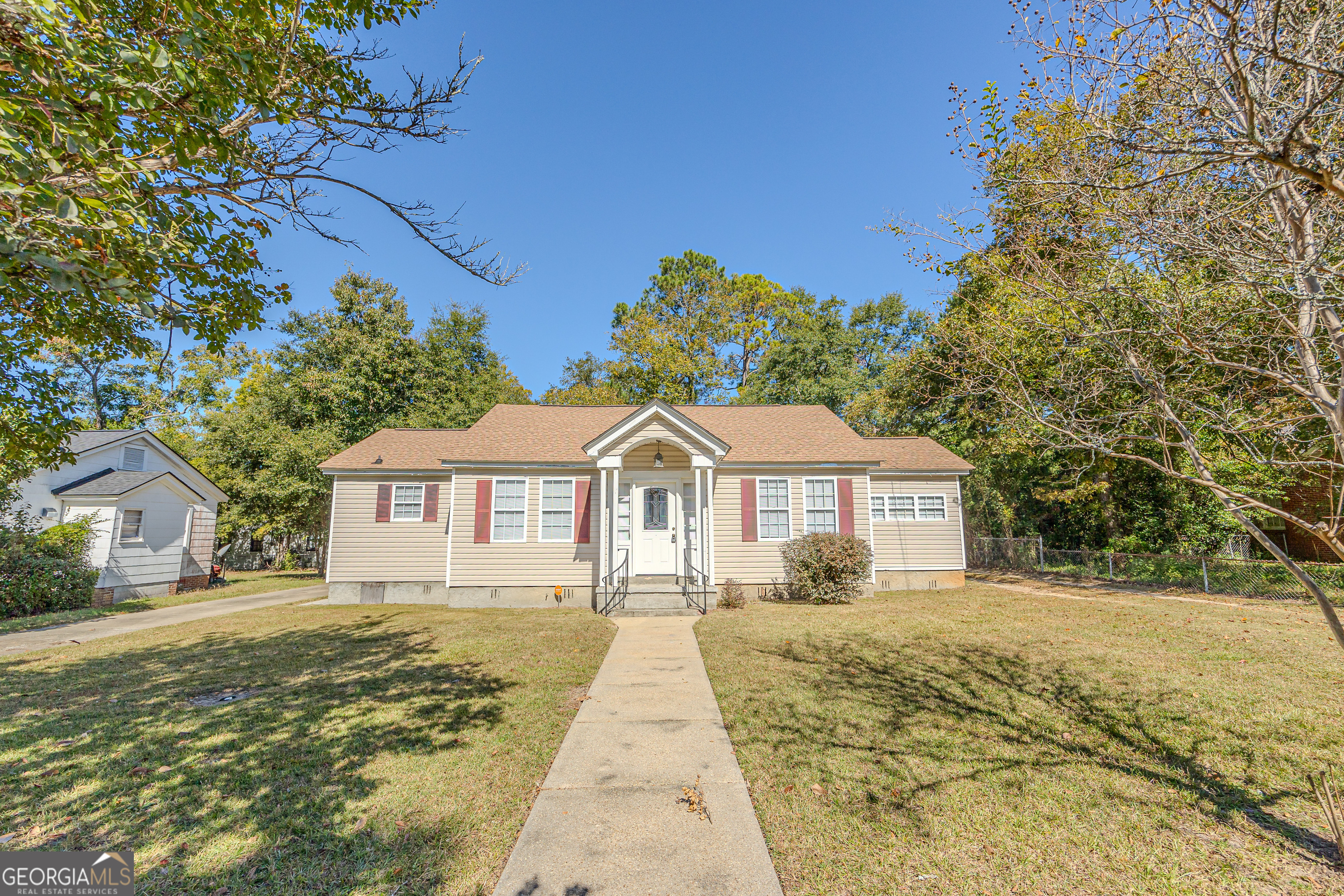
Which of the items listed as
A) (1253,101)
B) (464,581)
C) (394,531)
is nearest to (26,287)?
(1253,101)

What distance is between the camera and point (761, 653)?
7.95 meters

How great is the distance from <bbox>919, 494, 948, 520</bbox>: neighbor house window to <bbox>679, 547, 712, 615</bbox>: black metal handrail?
8061 mm

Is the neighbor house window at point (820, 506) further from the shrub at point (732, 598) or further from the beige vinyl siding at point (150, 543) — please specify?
the beige vinyl siding at point (150, 543)

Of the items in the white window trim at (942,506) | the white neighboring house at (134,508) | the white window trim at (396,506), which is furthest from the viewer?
the white window trim at (942,506)

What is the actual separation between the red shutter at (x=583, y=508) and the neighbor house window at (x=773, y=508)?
4.39 m

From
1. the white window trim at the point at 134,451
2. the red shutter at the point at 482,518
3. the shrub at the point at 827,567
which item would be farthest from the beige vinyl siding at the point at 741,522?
the white window trim at the point at 134,451

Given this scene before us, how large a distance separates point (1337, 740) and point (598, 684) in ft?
23.4

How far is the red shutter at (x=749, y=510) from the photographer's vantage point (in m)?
13.7

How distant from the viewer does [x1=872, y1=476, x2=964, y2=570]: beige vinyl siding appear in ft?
52.4

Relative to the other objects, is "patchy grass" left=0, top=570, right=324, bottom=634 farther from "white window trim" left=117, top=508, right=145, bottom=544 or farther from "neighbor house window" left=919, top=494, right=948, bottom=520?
"neighbor house window" left=919, top=494, right=948, bottom=520

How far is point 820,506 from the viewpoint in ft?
45.5

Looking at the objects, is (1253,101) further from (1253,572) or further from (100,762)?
(1253,572)

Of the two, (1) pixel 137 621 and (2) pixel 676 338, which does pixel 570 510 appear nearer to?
(1) pixel 137 621

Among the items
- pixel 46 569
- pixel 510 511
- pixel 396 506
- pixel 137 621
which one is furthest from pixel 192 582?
pixel 510 511
